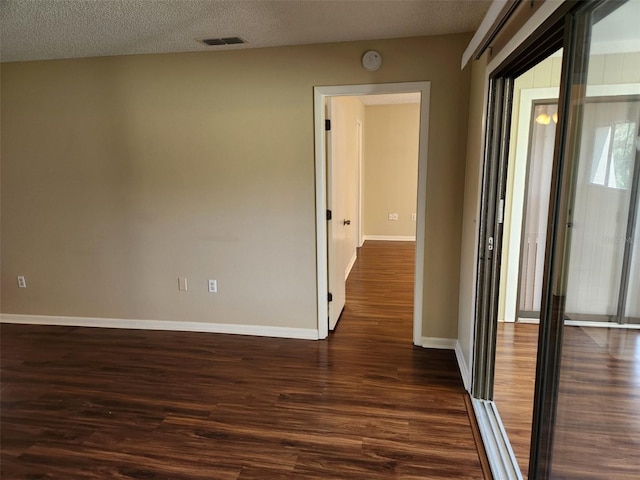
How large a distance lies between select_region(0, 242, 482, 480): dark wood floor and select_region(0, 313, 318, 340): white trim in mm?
79

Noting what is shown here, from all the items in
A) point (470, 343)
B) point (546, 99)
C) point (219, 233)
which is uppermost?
point (546, 99)

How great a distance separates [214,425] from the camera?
235 centimetres

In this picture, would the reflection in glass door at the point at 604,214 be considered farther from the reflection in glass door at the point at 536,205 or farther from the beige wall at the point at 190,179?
the reflection in glass door at the point at 536,205

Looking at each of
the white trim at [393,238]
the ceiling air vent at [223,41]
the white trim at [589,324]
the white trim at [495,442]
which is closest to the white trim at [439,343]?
the white trim at [495,442]

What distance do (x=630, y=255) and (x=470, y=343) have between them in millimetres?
1516

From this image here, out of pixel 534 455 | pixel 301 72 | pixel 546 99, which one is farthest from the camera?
pixel 546 99

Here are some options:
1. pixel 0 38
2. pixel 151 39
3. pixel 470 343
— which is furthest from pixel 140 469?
pixel 0 38

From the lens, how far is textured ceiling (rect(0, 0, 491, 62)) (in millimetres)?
2303

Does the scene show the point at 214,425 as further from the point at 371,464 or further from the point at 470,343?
the point at 470,343

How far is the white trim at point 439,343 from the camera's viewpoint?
128 inches

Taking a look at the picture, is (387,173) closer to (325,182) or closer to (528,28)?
(325,182)

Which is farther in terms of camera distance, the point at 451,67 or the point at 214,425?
the point at 451,67

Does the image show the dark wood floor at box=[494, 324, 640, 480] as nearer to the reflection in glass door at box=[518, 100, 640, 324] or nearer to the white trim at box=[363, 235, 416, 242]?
the reflection in glass door at box=[518, 100, 640, 324]

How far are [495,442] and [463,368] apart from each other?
2.42 feet
